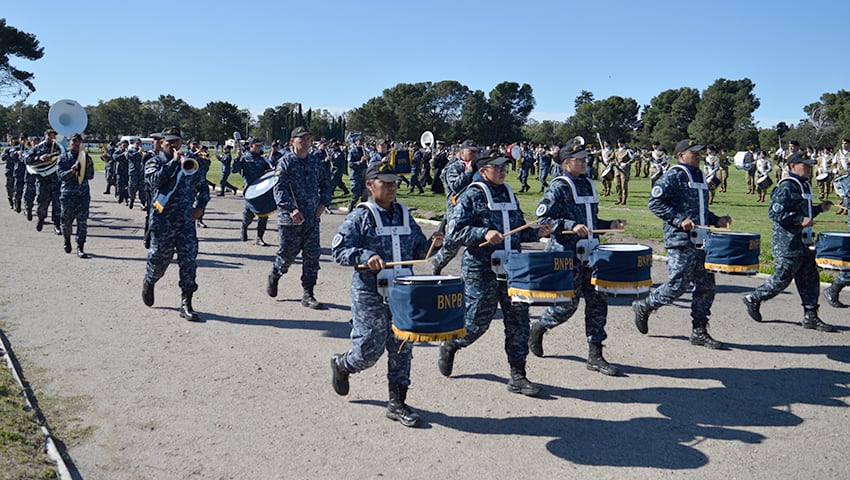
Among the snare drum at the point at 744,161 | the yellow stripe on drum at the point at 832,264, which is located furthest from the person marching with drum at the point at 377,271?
the snare drum at the point at 744,161

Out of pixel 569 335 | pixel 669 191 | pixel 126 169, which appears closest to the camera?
pixel 669 191

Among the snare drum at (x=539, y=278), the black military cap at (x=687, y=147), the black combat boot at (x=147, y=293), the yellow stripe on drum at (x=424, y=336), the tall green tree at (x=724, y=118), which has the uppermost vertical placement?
the tall green tree at (x=724, y=118)

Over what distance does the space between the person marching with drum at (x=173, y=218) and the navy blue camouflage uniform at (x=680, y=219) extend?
5086 millimetres

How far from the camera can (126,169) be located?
22.0 metres

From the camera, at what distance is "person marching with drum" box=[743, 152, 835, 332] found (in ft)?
26.0

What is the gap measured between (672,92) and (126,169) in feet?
255

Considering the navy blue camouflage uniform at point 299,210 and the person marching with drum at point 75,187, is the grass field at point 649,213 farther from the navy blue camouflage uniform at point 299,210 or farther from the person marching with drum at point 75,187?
the person marching with drum at point 75,187

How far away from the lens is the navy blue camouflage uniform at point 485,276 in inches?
228

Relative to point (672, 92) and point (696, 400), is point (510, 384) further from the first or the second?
point (672, 92)

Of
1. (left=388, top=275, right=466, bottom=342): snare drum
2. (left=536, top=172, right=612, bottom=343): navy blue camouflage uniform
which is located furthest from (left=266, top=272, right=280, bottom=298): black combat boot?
(left=388, top=275, right=466, bottom=342): snare drum

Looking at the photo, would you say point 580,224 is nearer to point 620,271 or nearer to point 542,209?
point 542,209

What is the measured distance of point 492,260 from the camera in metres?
5.75

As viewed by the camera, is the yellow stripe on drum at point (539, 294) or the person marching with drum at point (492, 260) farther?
the person marching with drum at point (492, 260)

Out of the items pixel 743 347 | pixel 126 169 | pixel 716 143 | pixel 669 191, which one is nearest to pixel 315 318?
pixel 669 191
